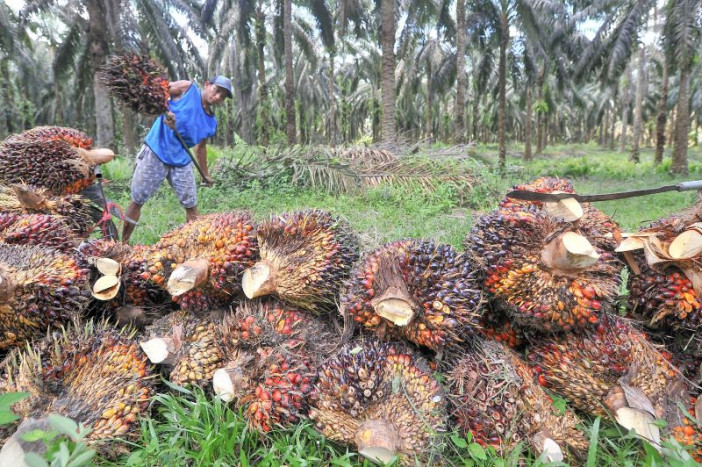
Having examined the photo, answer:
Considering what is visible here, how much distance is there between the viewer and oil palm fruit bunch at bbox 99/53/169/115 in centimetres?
285

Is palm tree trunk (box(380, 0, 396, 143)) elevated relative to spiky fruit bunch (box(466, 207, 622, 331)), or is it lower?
elevated

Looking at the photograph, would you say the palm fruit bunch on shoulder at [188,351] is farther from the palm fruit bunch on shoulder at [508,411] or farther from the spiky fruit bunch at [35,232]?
the palm fruit bunch on shoulder at [508,411]

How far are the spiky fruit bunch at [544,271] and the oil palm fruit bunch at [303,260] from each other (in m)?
0.47

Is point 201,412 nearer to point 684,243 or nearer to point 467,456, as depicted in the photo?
point 467,456

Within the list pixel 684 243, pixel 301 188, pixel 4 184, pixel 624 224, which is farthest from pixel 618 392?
pixel 301 188

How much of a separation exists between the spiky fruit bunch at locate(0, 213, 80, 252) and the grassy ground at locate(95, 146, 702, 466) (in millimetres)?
804

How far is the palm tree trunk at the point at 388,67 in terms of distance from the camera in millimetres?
9242

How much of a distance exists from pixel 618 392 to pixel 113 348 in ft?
4.94

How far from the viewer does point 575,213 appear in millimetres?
1244

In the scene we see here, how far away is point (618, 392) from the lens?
119 cm

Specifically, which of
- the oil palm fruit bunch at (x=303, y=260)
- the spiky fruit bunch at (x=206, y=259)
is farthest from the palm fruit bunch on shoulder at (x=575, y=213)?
the spiky fruit bunch at (x=206, y=259)

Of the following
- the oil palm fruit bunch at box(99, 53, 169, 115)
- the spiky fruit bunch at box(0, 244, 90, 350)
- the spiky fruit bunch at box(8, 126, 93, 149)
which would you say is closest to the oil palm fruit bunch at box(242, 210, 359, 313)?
the spiky fruit bunch at box(0, 244, 90, 350)

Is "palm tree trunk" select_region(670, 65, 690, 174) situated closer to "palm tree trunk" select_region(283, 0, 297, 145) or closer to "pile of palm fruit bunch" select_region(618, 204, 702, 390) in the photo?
"palm tree trunk" select_region(283, 0, 297, 145)

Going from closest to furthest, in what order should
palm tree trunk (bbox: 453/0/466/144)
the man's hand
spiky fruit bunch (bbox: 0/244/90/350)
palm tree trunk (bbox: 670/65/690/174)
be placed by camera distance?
spiky fruit bunch (bbox: 0/244/90/350)
the man's hand
palm tree trunk (bbox: 670/65/690/174)
palm tree trunk (bbox: 453/0/466/144)
